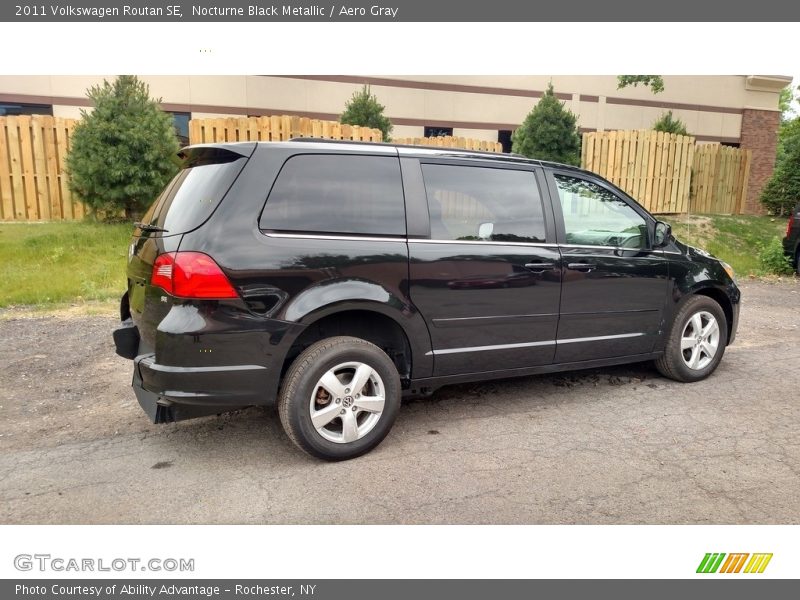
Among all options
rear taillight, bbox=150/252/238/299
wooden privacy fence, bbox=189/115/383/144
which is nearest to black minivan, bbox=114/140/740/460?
rear taillight, bbox=150/252/238/299

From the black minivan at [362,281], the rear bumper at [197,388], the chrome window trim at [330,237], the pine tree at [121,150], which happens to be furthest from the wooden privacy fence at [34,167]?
the chrome window trim at [330,237]

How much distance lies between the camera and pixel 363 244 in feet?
11.9

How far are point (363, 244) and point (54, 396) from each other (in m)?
2.83

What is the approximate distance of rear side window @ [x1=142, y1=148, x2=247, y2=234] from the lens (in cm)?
337

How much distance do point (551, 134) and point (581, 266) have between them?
32.7 ft

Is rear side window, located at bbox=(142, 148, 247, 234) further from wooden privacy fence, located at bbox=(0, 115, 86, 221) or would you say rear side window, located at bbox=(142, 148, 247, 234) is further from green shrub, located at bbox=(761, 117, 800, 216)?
green shrub, located at bbox=(761, 117, 800, 216)

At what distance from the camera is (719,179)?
17.1 m

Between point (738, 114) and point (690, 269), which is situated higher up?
point (738, 114)

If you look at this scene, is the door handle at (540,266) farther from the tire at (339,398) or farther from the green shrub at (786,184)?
the green shrub at (786,184)

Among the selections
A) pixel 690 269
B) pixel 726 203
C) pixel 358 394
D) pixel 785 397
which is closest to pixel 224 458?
pixel 358 394

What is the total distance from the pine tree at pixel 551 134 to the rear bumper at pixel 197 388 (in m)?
11.5

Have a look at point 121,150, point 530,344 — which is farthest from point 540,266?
point 121,150

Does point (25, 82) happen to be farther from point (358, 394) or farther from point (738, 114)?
point (738, 114)

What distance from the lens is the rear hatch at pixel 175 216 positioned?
3369 mm
